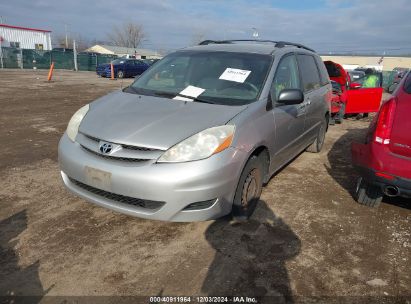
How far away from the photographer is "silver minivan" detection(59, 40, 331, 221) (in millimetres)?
2855

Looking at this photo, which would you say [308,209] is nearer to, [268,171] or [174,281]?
[268,171]

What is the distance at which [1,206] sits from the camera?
374 centimetres

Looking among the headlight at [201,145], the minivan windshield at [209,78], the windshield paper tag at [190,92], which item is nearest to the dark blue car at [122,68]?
the minivan windshield at [209,78]

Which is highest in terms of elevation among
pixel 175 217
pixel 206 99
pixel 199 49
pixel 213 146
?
Answer: pixel 199 49

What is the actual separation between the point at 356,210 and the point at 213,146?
212 cm

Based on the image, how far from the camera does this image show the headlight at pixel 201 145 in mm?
2855

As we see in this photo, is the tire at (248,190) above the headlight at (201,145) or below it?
below

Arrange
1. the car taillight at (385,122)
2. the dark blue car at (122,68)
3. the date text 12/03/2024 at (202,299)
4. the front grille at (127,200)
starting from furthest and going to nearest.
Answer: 1. the dark blue car at (122,68)
2. the car taillight at (385,122)
3. the front grille at (127,200)
4. the date text 12/03/2024 at (202,299)

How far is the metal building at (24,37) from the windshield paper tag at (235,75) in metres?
43.4

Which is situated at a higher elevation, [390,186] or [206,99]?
→ [206,99]

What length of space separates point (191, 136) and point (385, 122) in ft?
6.81

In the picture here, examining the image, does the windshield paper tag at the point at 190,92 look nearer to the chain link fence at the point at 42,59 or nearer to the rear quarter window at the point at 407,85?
the rear quarter window at the point at 407,85

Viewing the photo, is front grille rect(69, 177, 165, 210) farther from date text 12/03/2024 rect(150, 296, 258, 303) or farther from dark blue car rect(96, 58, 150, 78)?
dark blue car rect(96, 58, 150, 78)

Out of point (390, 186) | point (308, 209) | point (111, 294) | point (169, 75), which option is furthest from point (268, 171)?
point (111, 294)
